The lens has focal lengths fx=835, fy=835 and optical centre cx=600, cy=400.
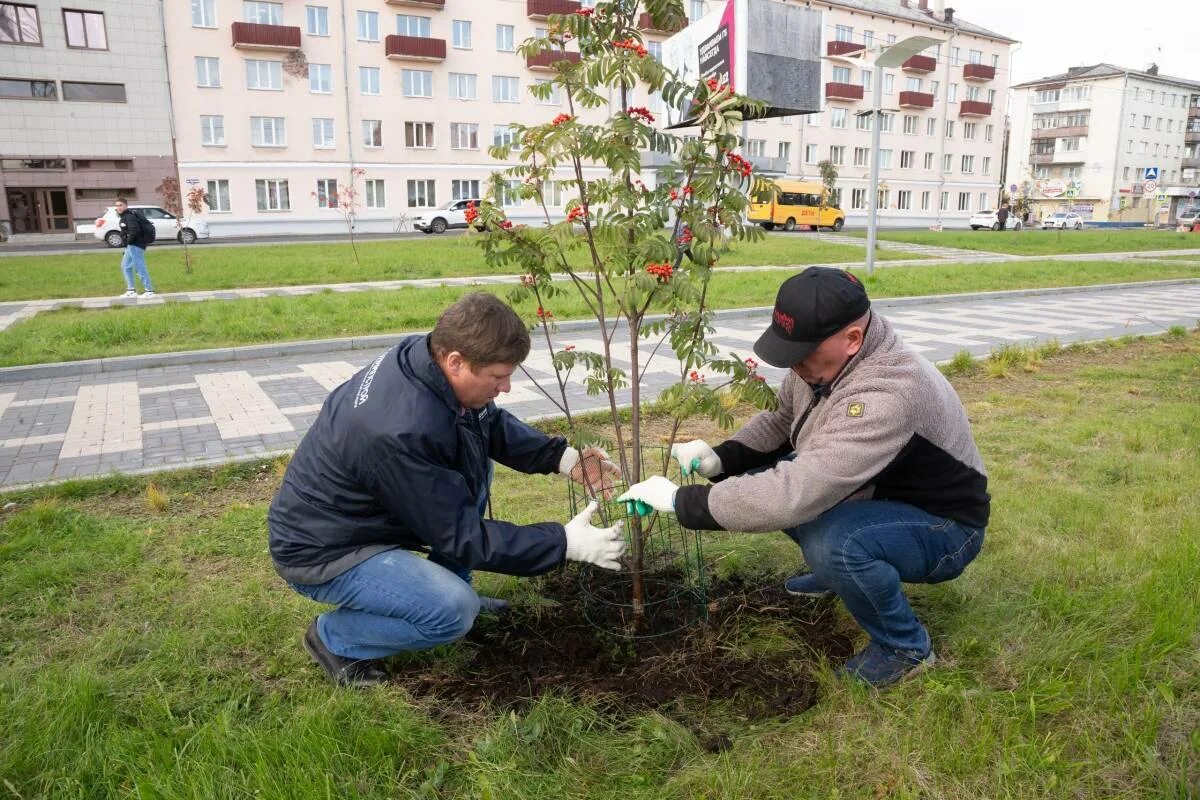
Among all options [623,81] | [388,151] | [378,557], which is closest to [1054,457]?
[623,81]

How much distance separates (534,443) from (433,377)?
2.56 feet

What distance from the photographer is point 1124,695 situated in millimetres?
2420

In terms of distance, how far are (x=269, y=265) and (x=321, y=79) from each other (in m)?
23.9

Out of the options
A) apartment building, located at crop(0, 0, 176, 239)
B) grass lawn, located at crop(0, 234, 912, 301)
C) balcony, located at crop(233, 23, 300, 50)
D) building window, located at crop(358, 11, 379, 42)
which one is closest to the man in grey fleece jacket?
grass lawn, located at crop(0, 234, 912, 301)

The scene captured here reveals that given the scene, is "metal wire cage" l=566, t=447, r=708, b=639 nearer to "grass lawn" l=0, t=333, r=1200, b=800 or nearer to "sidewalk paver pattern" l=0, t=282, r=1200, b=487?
"grass lawn" l=0, t=333, r=1200, b=800

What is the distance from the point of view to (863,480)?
7.64 feet

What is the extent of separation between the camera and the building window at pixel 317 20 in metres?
37.7

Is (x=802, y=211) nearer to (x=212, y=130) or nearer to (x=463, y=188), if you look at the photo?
(x=463, y=188)

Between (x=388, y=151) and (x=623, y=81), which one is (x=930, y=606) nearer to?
(x=623, y=81)

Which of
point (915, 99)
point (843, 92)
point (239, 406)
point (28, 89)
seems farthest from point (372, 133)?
point (239, 406)

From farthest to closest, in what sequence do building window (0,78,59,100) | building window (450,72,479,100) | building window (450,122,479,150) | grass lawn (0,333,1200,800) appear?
building window (450,122,479,150) → building window (450,72,479,100) → building window (0,78,59,100) → grass lawn (0,333,1200,800)

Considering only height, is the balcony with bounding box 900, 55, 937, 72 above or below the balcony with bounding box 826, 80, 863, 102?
above

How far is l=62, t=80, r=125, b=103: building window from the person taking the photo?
1353 inches

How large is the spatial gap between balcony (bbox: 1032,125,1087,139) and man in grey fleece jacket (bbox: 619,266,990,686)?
3334 inches
